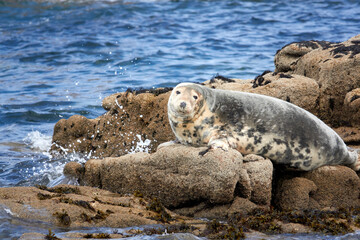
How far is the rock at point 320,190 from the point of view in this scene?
18.0ft

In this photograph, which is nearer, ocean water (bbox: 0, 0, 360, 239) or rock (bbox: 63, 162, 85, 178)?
rock (bbox: 63, 162, 85, 178)

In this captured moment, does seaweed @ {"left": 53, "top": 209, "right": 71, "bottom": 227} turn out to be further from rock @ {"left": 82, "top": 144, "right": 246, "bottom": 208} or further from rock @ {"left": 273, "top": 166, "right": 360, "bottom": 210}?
rock @ {"left": 273, "top": 166, "right": 360, "bottom": 210}

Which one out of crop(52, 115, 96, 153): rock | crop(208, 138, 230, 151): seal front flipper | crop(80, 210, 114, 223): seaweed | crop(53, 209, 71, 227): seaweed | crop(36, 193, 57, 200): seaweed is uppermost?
crop(208, 138, 230, 151): seal front flipper

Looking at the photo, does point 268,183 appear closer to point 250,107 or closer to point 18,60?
point 250,107

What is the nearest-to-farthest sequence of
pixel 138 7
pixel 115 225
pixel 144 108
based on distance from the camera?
pixel 115 225
pixel 144 108
pixel 138 7

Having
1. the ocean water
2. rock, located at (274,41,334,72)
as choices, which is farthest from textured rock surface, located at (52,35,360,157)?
the ocean water

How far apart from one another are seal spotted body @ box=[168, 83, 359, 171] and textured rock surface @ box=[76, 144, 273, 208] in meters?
0.26

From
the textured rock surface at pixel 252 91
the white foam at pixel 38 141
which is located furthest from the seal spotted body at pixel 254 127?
the white foam at pixel 38 141

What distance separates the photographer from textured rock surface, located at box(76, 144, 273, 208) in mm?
5102

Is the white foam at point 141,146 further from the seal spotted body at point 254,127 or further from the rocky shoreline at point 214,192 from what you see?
the seal spotted body at point 254,127

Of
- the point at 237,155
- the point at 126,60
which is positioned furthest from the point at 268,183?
the point at 126,60

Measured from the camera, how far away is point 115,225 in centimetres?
468

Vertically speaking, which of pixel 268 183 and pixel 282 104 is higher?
pixel 282 104

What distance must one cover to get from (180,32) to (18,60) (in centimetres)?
608
